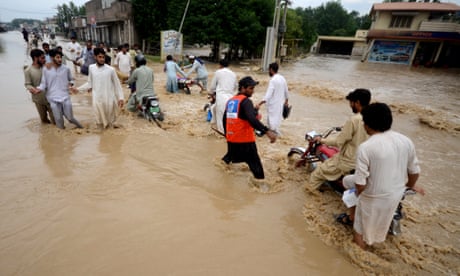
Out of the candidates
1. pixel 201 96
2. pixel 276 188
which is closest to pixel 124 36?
pixel 201 96

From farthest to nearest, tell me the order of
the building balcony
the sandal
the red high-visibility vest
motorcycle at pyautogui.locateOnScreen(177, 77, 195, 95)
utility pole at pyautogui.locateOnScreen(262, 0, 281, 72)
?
the building balcony
utility pole at pyautogui.locateOnScreen(262, 0, 281, 72)
motorcycle at pyautogui.locateOnScreen(177, 77, 195, 95)
the red high-visibility vest
the sandal

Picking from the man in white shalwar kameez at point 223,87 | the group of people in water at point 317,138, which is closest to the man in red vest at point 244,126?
the group of people in water at point 317,138

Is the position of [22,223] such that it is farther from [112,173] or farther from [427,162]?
[427,162]

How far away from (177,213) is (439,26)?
33.0 m

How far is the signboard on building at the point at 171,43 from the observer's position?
1753 centimetres

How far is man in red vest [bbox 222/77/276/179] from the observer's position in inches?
128

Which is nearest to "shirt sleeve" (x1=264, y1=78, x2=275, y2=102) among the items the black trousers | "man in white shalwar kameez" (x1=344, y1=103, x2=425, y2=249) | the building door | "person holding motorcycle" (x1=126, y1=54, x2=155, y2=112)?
the black trousers

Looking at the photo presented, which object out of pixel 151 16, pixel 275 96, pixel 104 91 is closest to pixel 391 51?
pixel 151 16

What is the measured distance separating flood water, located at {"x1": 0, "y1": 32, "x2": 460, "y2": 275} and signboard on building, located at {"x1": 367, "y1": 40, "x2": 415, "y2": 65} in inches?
1059

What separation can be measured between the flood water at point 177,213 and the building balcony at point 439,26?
27.0m

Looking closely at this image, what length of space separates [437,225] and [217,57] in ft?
65.0

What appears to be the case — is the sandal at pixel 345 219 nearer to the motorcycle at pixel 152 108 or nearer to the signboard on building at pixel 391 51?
the motorcycle at pixel 152 108

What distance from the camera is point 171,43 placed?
18.0 metres

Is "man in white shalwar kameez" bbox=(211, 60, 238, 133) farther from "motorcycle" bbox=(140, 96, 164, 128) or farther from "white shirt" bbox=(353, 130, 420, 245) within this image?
"white shirt" bbox=(353, 130, 420, 245)
